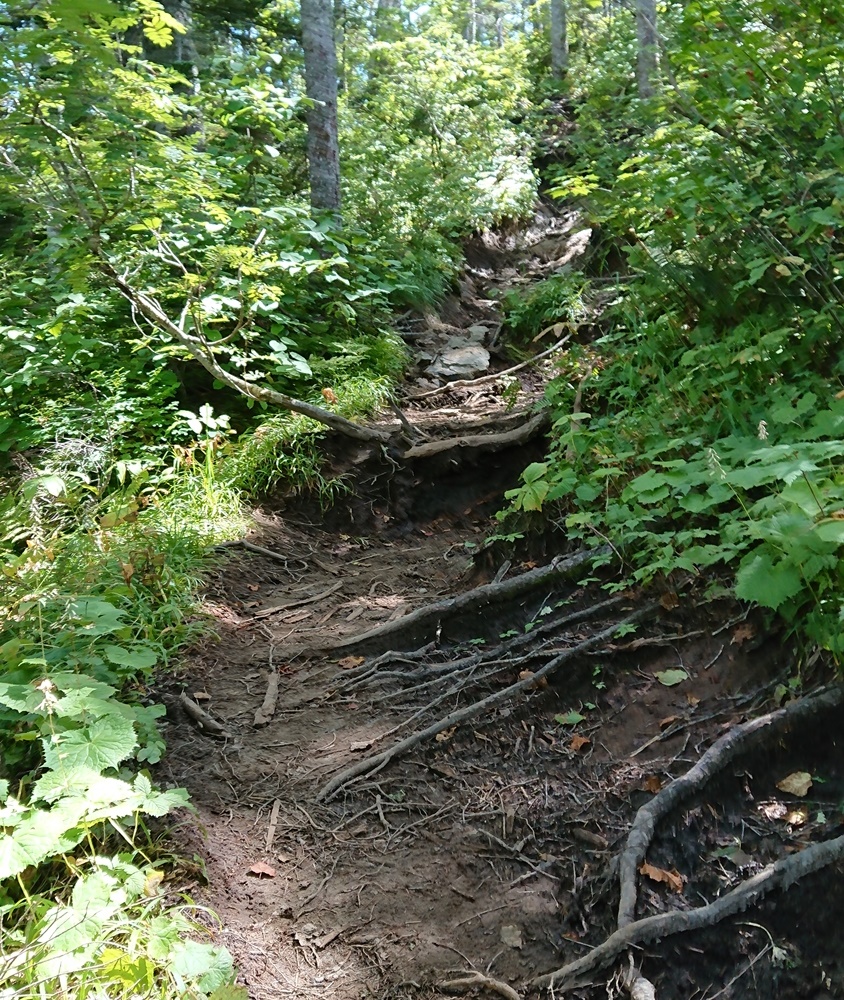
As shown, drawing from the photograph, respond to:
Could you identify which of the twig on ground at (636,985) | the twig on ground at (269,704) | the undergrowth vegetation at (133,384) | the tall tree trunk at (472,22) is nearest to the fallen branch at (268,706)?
the twig on ground at (269,704)

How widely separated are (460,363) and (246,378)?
2567mm

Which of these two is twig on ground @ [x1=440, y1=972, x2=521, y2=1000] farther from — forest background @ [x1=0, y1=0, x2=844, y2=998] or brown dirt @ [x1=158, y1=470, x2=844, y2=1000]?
forest background @ [x1=0, y1=0, x2=844, y2=998]

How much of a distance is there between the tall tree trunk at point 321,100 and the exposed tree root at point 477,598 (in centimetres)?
502

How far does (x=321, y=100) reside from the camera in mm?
7785

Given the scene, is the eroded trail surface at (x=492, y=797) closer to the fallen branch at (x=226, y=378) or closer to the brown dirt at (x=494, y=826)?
the brown dirt at (x=494, y=826)

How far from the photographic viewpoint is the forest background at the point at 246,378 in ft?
8.00

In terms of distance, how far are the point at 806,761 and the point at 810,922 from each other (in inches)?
22.5

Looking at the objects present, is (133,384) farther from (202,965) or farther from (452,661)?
(202,965)

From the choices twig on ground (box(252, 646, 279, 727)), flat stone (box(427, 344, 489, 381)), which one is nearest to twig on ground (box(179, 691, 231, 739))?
twig on ground (box(252, 646, 279, 727))

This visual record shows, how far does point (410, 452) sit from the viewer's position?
6094mm

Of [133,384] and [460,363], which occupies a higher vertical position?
[133,384]

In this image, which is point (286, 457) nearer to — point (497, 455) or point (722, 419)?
point (497, 455)

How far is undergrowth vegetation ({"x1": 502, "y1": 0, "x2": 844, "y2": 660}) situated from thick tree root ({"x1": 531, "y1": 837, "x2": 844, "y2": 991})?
71 cm

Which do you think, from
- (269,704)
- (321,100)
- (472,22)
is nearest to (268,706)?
(269,704)
